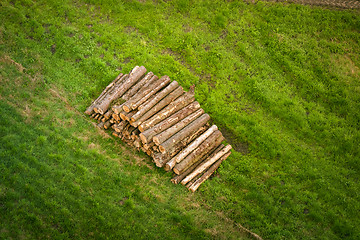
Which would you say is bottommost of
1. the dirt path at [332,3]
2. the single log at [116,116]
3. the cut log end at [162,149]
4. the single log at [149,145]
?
the single log at [116,116]

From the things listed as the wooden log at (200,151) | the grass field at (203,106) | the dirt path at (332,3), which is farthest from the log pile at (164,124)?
the dirt path at (332,3)

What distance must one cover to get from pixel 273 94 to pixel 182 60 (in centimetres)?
605

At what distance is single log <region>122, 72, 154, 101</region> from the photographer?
1331cm

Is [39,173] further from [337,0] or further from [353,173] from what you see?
[337,0]

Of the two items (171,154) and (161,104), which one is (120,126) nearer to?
(161,104)

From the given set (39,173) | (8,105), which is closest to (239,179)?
(39,173)

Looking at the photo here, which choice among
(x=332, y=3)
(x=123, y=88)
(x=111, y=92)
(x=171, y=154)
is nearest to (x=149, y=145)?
(x=171, y=154)

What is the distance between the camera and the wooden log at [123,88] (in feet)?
42.5

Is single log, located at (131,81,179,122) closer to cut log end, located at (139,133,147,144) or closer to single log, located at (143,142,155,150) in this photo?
cut log end, located at (139,133,147,144)

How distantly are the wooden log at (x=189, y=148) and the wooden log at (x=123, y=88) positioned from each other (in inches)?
175

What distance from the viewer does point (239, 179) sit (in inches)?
480

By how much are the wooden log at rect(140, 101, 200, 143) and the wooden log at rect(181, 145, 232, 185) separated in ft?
8.19

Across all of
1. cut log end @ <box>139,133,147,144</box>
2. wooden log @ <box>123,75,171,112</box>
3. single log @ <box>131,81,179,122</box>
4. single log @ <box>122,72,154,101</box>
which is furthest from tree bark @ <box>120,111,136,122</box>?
cut log end @ <box>139,133,147,144</box>

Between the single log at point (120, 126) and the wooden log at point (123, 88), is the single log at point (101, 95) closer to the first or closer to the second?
the wooden log at point (123, 88)
